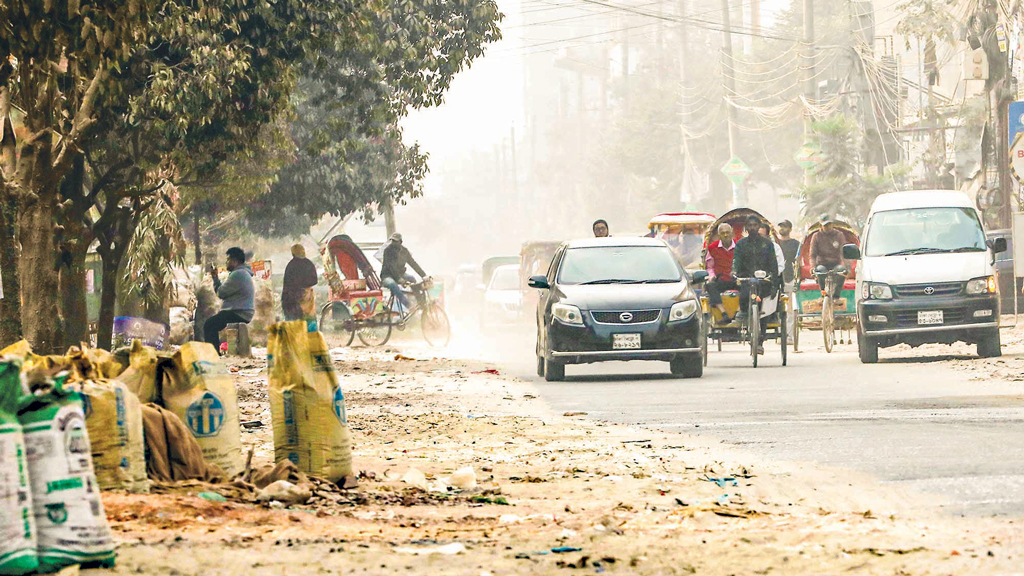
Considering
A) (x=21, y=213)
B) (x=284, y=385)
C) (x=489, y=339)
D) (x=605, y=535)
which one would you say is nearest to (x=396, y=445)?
→ (x=284, y=385)

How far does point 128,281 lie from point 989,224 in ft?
86.5

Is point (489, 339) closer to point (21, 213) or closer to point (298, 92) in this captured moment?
point (298, 92)

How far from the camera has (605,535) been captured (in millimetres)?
7434

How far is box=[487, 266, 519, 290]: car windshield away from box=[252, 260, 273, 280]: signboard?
36.4ft

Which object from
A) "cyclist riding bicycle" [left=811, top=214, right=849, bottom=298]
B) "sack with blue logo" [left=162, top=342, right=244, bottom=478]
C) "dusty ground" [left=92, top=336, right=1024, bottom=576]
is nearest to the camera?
"dusty ground" [left=92, top=336, right=1024, bottom=576]

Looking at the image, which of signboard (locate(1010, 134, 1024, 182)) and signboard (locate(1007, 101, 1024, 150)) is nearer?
signboard (locate(1010, 134, 1024, 182))

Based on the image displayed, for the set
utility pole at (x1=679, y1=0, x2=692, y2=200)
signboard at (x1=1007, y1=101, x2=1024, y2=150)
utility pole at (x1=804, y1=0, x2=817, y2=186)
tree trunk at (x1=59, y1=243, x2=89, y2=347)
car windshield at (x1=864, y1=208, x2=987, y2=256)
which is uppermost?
utility pole at (x1=679, y1=0, x2=692, y2=200)

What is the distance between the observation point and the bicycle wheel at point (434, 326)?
100 feet

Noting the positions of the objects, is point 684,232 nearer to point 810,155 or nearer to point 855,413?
point 810,155

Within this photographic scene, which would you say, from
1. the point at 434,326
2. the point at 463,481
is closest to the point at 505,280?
the point at 434,326

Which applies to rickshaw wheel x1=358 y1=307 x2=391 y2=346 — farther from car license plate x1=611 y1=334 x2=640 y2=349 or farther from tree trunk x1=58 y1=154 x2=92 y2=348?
car license plate x1=611 y1=334 x2=640 y2=349

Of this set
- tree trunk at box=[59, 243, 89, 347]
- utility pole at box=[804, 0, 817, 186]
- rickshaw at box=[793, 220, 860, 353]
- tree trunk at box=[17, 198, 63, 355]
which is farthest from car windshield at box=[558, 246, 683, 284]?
utility pole at box=[804, 0, 817, 186]

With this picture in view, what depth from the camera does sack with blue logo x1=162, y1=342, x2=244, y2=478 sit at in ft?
28.8

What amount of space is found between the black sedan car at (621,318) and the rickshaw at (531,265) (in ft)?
74.3
